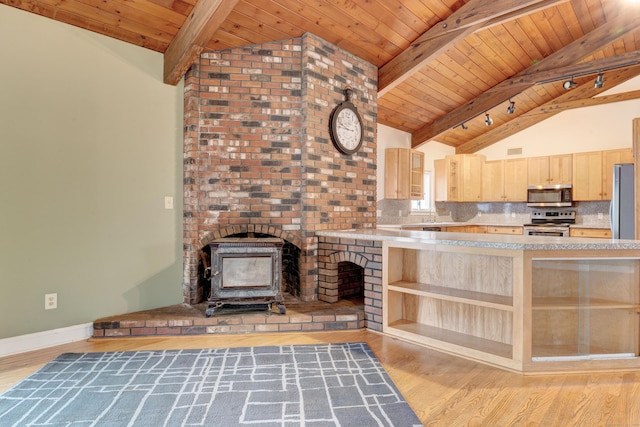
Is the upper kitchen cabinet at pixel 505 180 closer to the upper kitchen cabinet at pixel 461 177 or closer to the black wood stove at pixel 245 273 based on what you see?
the upper kitchen cabinet at pixel 461 177

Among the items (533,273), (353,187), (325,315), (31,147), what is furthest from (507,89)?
(31,147)

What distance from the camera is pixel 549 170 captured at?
20.2 ft

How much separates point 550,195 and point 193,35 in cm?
607

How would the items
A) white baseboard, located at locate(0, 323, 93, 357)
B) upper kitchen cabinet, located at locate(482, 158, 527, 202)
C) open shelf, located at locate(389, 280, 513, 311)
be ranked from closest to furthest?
1. open shelf, located at locate(389, 280, 513, 311)
2. white baseboard, located at locate(0, 323, 93, 357)
3. upper kitchen cabinet, located at locate(482, 158, 527, 202)

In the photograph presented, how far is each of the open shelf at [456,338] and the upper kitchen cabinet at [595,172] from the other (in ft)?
15.1

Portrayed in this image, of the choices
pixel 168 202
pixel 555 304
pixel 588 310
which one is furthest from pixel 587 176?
pixel 168 202

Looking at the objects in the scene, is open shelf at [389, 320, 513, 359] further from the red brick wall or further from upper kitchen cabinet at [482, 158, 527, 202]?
upper kitchen cabinet at [482, 158, 527, 202]

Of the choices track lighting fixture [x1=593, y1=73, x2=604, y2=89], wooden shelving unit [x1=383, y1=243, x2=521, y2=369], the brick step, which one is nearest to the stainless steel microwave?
track lighting fixture [x1=593, y1=73, x2=604, y2=89]

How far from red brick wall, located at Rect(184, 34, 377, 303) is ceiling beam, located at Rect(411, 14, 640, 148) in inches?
117

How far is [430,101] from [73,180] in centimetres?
470

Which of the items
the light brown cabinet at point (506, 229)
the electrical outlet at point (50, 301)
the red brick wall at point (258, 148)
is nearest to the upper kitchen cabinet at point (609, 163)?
the light brown cabinet at point (506, 229)

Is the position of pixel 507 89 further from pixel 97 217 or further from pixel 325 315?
pixel 97 217

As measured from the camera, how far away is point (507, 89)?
5141mm

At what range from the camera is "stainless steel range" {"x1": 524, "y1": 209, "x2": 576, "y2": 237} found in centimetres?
600
